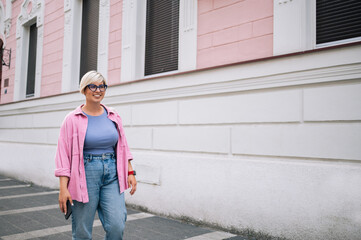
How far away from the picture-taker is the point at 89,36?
8.18 m

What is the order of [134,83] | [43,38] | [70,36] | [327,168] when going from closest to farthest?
1. [327,168]
2. [134,83]
3. [70,36]
4. [43,38]

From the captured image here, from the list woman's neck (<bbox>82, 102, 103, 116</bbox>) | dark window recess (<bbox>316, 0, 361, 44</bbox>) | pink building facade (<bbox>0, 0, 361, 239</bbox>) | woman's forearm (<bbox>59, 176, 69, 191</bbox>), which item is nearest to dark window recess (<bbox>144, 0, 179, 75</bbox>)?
pink building facade (<bbox>0, 0, 361, 239</bbox>)

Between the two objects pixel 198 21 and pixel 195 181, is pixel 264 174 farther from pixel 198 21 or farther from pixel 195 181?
pixel 198 21

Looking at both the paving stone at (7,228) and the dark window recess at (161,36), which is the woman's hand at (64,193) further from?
the dark window recess at (161,36)

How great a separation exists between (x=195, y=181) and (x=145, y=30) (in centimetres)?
343

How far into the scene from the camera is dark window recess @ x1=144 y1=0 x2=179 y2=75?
19.6 feet

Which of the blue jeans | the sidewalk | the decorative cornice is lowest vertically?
the sidewalk

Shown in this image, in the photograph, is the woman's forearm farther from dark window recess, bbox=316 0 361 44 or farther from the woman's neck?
dark window recess, bbox=316 0 361 44

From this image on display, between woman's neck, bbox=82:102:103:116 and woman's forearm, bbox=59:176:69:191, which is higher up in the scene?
woman's neck, bbox=82:102:103:116

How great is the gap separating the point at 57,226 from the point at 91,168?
2.58 m

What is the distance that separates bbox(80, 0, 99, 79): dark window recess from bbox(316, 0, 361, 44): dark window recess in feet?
17.9

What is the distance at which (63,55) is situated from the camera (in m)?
8.59

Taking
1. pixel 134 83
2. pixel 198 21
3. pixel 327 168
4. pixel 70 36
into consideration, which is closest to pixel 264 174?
pixel 327 168

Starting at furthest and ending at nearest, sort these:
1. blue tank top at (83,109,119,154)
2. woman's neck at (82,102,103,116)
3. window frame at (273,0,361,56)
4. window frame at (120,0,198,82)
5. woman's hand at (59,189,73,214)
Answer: window frame at (120,0,198,82) → window frame at (273,0,361,56) → woman's neck at (82,102,103,116) → blue tank top at (83,109,119,154) → woman's hand at (59,189,73,214)
